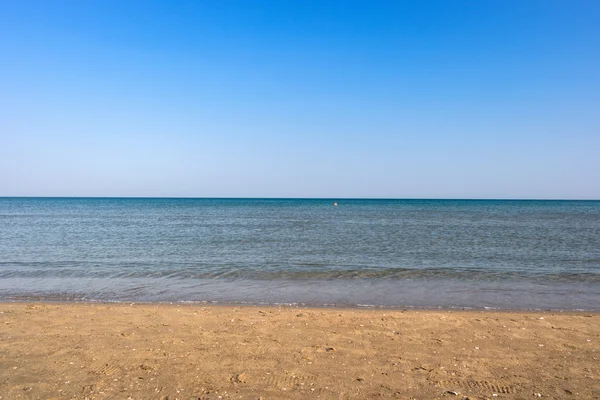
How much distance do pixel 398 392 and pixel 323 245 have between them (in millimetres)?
22751

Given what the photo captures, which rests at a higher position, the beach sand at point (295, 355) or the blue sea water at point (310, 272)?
the beach sand at point (295, 355)

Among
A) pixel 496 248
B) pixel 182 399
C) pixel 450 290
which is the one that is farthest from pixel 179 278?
pixel 496 248

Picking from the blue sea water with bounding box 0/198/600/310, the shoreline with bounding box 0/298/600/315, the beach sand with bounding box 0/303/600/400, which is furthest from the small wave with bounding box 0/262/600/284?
the beach sand with bounding box 0/303/600/400

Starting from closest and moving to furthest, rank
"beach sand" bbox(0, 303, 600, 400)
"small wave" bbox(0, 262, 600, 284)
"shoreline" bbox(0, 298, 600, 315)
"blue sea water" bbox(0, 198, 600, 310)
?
"beach sand" bbox(0, 303, 600, 400) → "shoreline" bbox(0, 298, 600, 315) → "blue sea water" bbox(0, 198, 600, 310) → "small wave" bbox(0, 262, 600, 284)

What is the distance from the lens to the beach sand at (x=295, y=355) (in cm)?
660

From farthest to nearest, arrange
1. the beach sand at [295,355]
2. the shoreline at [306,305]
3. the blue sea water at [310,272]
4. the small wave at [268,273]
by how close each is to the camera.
Answer: the small wave at [268,273]
the blue sea water at [310,272]
the shoreline at [306,305]
the beach sand at [295,355]

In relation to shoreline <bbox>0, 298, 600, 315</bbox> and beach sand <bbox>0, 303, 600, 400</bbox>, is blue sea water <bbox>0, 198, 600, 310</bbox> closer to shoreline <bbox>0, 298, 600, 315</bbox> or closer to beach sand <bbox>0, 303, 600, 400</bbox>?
shoreline <bbox>0, 298, 600, 315</bbox>

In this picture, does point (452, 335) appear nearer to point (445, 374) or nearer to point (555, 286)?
point (445, 374)

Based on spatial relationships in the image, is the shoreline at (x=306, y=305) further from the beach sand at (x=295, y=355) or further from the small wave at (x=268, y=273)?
the small wave at (x=268, y=273)

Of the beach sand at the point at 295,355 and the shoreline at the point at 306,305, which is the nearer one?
the beach sand at the point at 295,355

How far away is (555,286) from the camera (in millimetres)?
16078

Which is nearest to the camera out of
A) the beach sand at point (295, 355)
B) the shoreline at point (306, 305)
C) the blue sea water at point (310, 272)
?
the beach sand at point (295, 355)

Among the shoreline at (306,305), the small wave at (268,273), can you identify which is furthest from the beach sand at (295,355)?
the small wave at (268,273)

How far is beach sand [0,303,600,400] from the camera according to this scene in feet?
21.7
